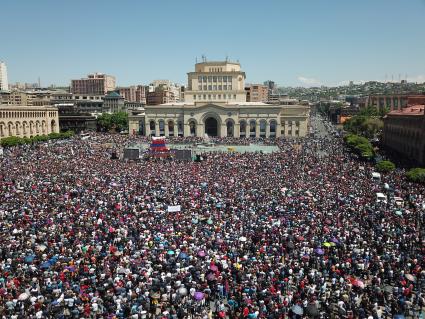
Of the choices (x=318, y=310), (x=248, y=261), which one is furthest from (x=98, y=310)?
(x=318, y=310)

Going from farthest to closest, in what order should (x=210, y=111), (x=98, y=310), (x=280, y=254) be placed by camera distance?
(x=210, y=111) → (x=280, y=254) → (x=98, y=310)

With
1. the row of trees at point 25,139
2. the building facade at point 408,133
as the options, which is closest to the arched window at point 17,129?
the row of trees at point 25,139

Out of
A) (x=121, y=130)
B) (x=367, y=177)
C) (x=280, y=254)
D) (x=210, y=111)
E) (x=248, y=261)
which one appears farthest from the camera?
(x=121, y=130)

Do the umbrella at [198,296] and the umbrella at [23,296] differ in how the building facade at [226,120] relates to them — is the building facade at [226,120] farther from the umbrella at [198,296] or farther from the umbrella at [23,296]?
the umbrella at [23,296]

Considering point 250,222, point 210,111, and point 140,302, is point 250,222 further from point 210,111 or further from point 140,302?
point 210,111

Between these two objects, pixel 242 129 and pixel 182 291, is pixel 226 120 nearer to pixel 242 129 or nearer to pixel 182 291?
pixel 242 129

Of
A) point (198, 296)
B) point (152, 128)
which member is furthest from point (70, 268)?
point (152, 128)

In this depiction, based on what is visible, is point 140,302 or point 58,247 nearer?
point 140,302
